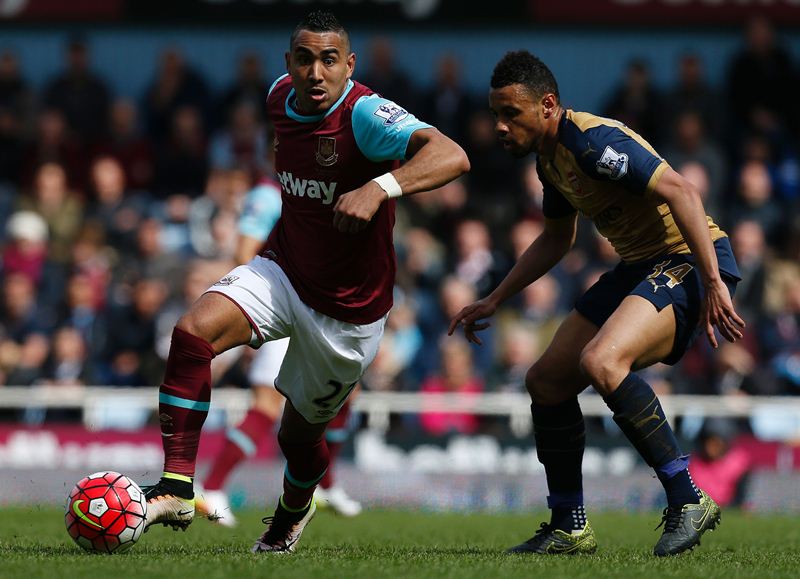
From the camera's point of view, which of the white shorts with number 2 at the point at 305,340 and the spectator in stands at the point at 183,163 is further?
the spectator in stands at the point at 183,163

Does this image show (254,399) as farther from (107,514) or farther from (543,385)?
(107,514)

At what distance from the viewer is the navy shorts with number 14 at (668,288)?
6.98m

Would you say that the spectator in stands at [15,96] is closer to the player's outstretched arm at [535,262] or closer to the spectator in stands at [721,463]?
the spectator in stands at [721,463]

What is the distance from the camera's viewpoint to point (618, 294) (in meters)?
7.33

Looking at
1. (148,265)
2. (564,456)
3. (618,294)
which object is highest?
(618,294)

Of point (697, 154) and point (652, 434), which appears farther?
point (697, 154)

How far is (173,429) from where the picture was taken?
21.5 feet

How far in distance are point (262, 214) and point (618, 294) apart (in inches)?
131

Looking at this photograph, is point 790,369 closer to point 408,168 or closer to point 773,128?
point 773,128

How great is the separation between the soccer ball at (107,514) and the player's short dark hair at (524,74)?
8.66 ft

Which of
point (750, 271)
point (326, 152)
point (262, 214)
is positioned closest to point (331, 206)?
point (326, 152)

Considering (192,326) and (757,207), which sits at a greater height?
(757,207)

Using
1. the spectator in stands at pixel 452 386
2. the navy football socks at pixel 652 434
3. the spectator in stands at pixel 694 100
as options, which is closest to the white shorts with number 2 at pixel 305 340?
the navy football socks at pixel 652 434

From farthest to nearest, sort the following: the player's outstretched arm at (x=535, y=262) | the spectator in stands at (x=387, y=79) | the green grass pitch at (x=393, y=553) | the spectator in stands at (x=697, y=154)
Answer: the spectator in stands at (x=387, y=79) < the spectator in stands at (x=697, y=154) < the player's outstretched arm at (x=535, y=262) < the green grass pitch at (x=393, y=553)
